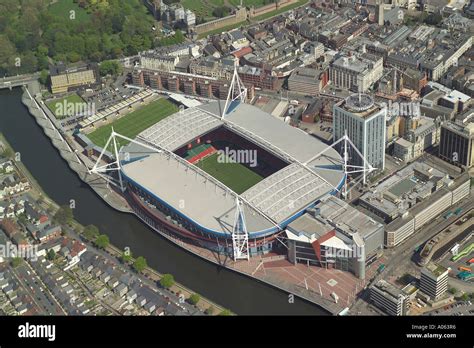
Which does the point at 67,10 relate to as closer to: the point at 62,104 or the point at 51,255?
the point at 62,104

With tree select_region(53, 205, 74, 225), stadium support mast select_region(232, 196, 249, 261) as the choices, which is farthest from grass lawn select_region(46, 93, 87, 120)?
stadium support mast select_region(232, 196, 249, 261)

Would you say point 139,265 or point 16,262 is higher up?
point 16,262

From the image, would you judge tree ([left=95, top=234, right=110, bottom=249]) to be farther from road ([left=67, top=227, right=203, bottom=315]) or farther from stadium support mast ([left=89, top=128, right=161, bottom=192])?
stadium support mast ([left=89, top=128, right=161, bottom=192])

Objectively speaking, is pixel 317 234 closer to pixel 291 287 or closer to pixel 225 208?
pixel 291 287

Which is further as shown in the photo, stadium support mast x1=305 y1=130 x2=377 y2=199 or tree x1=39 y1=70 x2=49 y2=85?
tree x1=39 y1=70 x2=49 y2=85

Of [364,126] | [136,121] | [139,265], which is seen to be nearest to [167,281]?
[139,265]

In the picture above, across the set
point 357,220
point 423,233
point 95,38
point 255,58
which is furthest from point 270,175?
point 95,38
